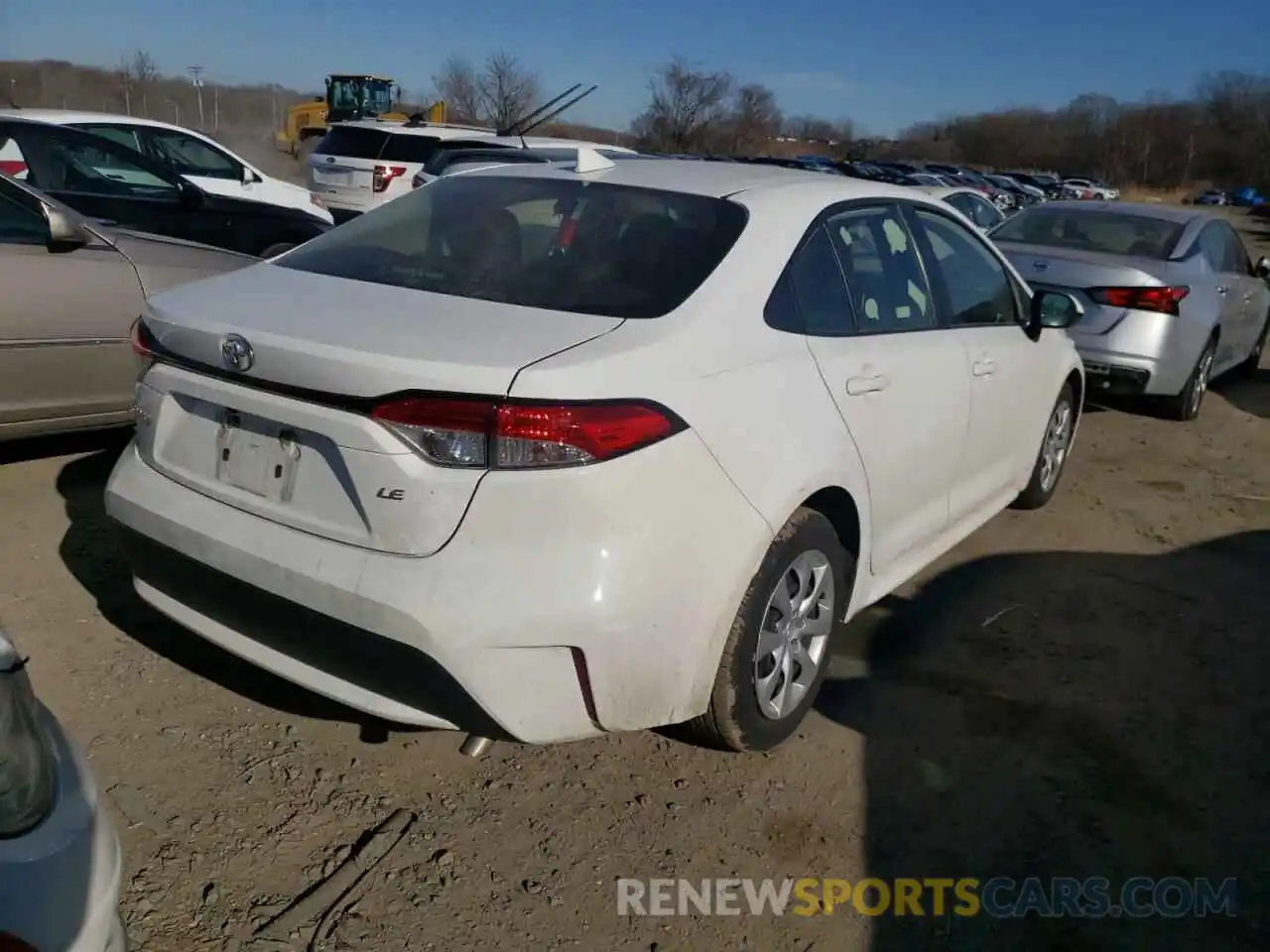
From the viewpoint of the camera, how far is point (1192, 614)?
413 cm

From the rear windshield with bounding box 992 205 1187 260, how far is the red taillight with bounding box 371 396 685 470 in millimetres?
6114

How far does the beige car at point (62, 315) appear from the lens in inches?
168

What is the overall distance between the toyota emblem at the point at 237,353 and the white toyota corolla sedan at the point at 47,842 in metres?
0.96

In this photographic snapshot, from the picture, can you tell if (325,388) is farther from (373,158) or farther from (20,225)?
(373,158)

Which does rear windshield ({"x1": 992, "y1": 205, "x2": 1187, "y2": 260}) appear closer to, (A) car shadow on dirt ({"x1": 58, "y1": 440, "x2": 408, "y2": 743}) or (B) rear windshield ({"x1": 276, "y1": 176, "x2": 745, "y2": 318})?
(B) rear windshield ({"x1": 276, "y1": 176, "x2": 745, "y2": 318})

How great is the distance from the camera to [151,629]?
341 centimetres

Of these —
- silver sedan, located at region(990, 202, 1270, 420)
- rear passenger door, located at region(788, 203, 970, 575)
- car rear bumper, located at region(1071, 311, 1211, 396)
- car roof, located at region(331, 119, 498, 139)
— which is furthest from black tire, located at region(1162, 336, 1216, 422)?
car roof, located at region(331, 119, 498, 139)

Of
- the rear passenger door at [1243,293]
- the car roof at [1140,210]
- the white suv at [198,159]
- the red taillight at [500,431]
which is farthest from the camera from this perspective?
the white suv at [198,159]

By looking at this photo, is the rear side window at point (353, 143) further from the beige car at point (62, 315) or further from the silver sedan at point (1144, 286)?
the beige car at point (62, 315)

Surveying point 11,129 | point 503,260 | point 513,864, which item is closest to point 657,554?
point 513,864

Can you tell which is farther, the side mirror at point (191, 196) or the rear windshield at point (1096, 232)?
the rear windshield at point (1096, 232)

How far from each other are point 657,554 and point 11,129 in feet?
22.1

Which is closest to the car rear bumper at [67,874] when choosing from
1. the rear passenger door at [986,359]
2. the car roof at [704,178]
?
the car roof at [704,178]

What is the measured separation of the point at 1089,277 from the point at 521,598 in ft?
18.5
